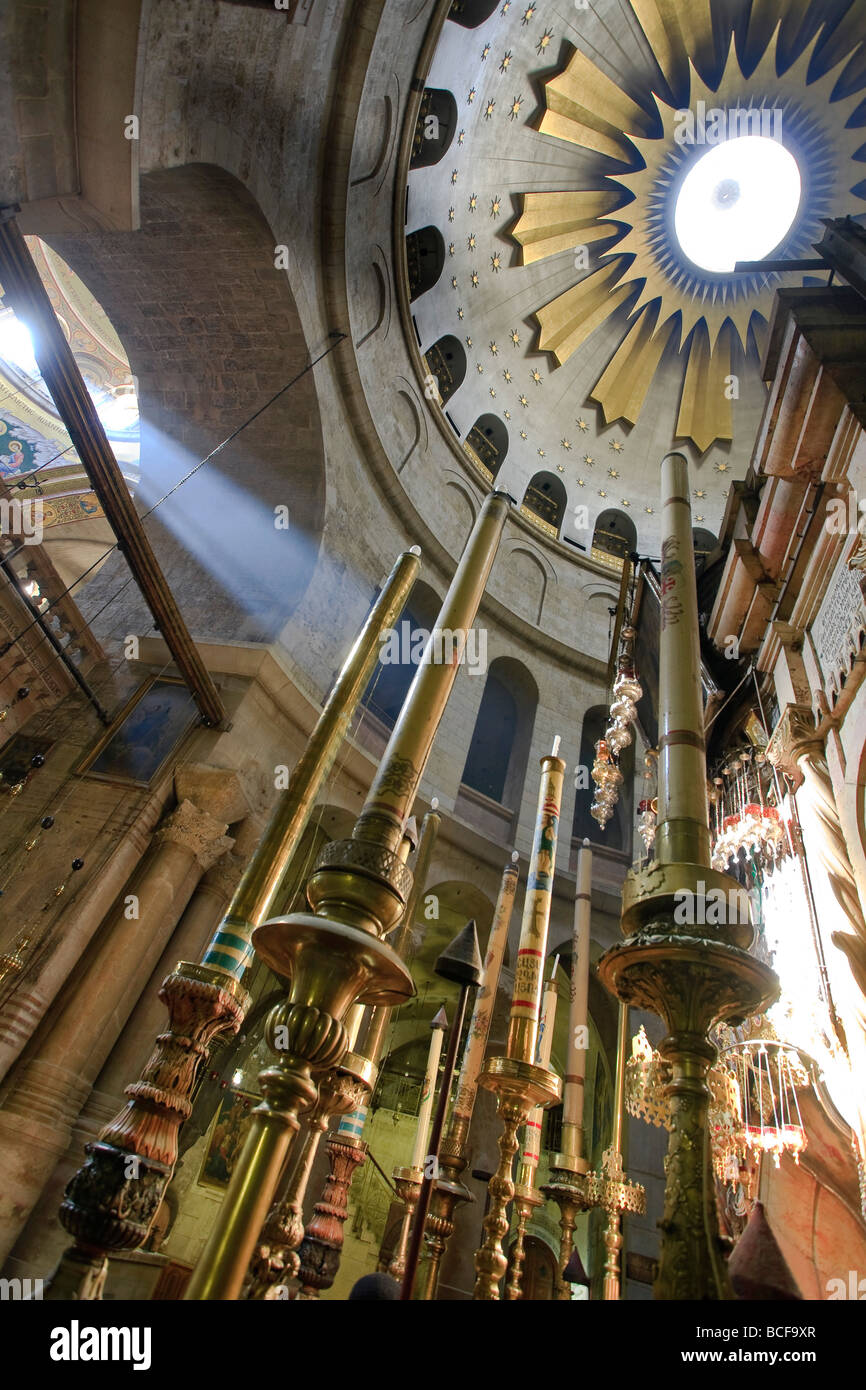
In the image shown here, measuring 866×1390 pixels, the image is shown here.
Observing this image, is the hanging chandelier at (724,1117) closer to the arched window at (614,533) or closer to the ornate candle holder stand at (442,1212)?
the ornate candle holder stand at (442,1212)

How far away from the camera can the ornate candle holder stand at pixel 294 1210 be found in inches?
85.3

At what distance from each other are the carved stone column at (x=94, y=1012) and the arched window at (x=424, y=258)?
373 inches

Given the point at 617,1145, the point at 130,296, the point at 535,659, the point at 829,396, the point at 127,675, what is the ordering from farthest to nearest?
the point at 535,659 < the point at 130,296 < the point at 127,675 < the point at 617,1145 < the point at 829,396

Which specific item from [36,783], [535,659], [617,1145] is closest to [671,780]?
[617,1145]

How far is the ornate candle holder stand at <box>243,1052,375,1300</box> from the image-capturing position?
2166 millimetres

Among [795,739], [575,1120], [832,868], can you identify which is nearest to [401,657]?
[795,739]

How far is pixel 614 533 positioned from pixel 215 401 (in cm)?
900

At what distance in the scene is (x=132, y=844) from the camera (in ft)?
20.6

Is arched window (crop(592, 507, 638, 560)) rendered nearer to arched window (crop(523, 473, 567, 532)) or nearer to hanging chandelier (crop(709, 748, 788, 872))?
arched window (crop(523, 473, 567, 532))

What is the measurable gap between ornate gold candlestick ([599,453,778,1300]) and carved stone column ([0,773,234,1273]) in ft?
17.6

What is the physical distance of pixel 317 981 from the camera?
4.29 feet

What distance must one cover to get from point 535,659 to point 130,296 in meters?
8.12

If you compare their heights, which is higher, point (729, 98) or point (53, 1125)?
point (729, 98)
